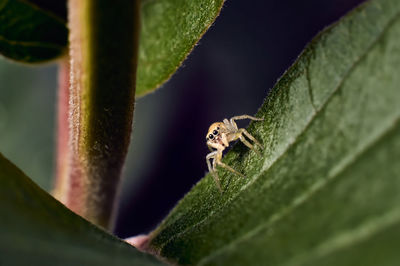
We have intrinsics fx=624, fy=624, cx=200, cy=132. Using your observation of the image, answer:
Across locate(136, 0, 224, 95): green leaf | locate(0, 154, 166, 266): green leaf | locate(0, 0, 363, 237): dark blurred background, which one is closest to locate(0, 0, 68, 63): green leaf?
locate(136, 0, 224, 95): green leaf

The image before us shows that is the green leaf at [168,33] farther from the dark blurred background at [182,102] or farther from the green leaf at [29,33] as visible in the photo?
the dark blurred background at [182,102]

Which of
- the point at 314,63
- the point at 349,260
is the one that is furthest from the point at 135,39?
the point at 349,260

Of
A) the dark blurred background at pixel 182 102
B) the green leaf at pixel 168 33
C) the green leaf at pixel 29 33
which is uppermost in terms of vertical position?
the green leaf at pixel 29 33

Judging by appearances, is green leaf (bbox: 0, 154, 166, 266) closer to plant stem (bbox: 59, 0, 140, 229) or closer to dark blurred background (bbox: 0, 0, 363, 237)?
plant stem (bbox: 59, 0, 140, 229)

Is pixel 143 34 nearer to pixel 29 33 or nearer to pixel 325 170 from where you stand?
pixel 29 33

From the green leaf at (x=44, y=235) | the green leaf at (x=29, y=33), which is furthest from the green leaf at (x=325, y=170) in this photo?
the green leaf at (x=29, y=33)

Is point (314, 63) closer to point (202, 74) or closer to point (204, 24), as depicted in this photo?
point (204, 24)
